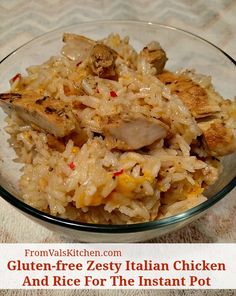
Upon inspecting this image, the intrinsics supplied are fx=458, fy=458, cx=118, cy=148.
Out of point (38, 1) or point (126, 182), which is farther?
point (38, 1)

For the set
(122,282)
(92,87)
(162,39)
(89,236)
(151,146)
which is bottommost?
(122,282)

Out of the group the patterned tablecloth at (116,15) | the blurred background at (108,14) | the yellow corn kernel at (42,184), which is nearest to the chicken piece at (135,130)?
the yellow corn kernel at (42,184)

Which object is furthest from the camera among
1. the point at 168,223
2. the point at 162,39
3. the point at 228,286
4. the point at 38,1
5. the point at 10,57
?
the point at 38,1

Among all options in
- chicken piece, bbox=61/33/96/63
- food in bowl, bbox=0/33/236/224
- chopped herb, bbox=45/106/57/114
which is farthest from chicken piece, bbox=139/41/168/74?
chopped herb, bbox=45/106/57/114

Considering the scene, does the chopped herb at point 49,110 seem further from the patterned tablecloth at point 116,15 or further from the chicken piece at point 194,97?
the patterned tablecloth at point 116,15

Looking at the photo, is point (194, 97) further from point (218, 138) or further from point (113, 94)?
point (113, 94)

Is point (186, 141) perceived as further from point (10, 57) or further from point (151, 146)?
point (10, 57)

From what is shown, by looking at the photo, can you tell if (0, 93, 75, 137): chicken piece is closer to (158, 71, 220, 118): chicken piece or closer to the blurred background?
(158, 71, 220, 118): chicken piece

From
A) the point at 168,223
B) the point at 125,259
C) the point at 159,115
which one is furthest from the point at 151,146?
the point at 125,259
